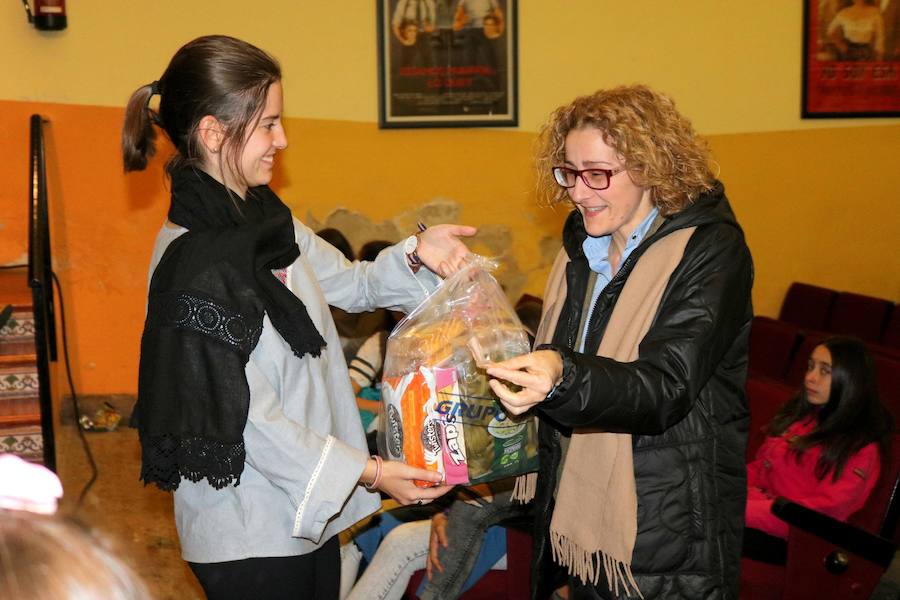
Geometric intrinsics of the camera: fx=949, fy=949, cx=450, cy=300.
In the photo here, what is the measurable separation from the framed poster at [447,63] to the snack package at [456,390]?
4.38 metres

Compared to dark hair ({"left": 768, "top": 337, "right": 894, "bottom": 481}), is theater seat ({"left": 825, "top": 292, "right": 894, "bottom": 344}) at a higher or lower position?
lower

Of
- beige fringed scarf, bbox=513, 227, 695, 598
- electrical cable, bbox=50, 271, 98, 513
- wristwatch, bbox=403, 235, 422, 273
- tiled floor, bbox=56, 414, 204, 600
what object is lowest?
tiled floor, bbox=56, 414, 204, 600

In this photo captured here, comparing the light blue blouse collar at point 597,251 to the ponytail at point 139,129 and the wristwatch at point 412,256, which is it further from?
the ponytail at point 139,129

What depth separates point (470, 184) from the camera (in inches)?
252

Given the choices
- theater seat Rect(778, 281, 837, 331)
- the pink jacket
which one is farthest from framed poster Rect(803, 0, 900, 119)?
the pink jacket

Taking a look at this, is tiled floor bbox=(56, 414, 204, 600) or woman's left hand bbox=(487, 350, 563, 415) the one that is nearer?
woman's left hand bbox=(487, 350, 563, 415)

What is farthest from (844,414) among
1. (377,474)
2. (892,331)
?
(892,331)

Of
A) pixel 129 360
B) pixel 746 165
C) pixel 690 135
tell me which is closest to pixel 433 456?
pixel 690 135

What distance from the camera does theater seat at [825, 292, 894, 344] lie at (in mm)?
6199

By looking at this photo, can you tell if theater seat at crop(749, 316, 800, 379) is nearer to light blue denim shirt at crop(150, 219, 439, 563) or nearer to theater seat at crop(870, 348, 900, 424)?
theater seat at crop(870, 348, 900, 424)

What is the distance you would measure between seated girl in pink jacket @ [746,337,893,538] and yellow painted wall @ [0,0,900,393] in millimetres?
3438

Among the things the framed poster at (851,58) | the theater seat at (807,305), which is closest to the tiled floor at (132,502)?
the theater seat at (807,305)

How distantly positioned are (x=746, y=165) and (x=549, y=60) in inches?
62.6

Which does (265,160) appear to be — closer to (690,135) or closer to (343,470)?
(343,470)
